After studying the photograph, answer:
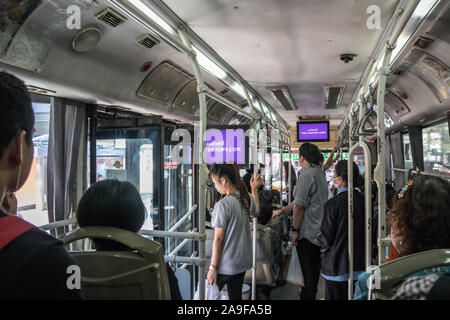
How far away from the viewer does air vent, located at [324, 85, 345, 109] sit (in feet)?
19.2

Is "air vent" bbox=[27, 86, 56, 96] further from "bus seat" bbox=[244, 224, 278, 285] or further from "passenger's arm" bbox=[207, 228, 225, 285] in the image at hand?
"bus seat" bbox=[244, 224, 278, 285]

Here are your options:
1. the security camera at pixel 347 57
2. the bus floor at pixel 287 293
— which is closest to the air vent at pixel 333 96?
the security camera at pixel 347 57

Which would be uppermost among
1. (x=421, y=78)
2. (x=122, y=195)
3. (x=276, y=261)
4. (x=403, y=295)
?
(x=421, y=78)

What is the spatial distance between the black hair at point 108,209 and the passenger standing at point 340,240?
6.96ft

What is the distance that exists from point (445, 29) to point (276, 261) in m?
3.46

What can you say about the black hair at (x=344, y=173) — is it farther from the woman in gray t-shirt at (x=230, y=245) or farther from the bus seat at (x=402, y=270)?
the bus seat at (x=402, y=270)

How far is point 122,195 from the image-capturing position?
4.82 ft

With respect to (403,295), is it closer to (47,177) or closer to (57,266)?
(57,266)

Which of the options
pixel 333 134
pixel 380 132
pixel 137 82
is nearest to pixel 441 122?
pixel 380 132

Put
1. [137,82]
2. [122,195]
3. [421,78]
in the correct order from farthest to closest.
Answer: [421,78] → [137,82] → [122,195]

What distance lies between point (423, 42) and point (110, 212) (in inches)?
146

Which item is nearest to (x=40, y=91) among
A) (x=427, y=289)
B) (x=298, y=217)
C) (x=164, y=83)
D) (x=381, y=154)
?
(x=164, y=83)

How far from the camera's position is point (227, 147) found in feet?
13.1

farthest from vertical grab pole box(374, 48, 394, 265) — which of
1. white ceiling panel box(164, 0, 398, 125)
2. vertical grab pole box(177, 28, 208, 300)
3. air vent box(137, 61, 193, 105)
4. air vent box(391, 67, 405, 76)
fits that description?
air vent box(391, 67, 405, 76)
